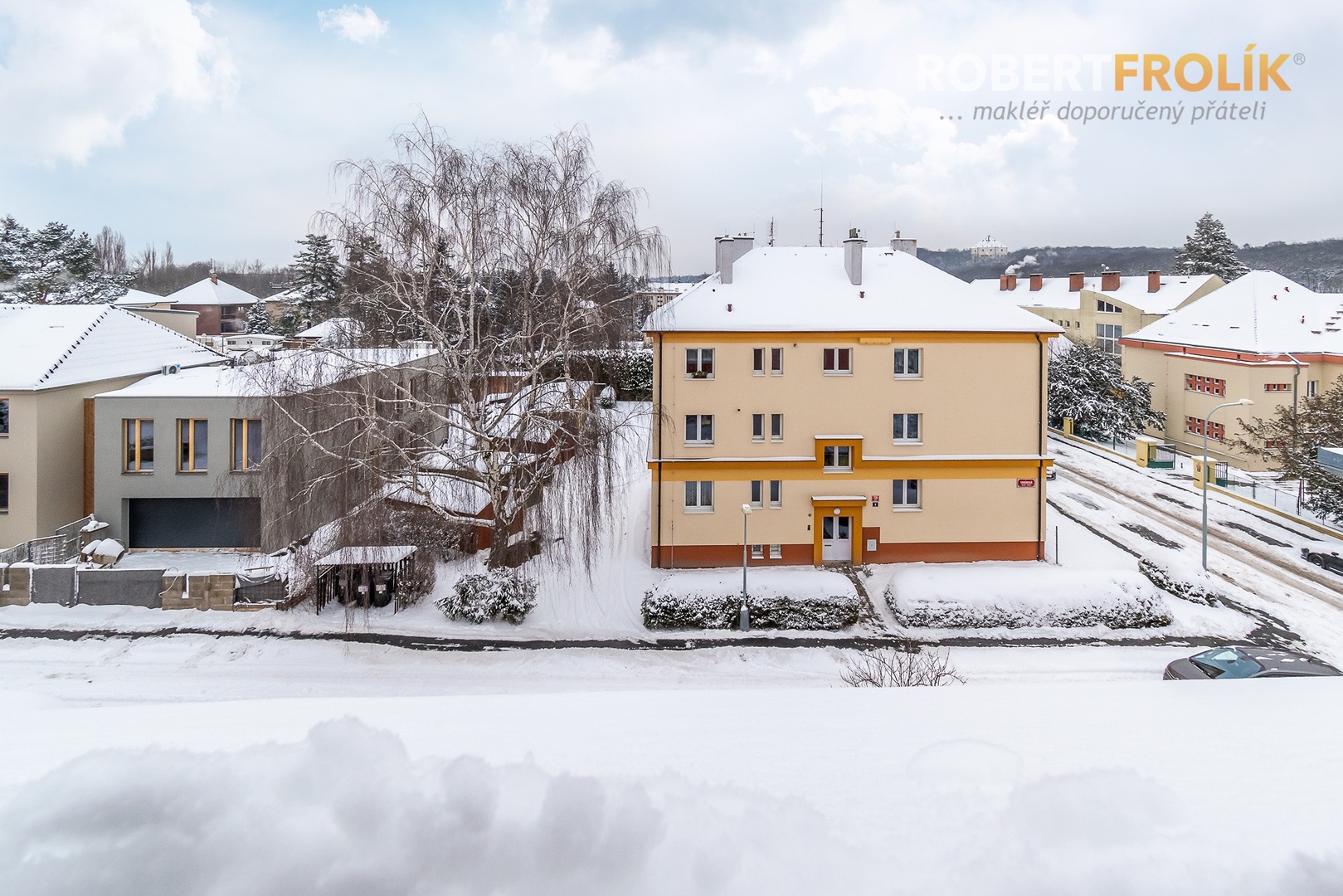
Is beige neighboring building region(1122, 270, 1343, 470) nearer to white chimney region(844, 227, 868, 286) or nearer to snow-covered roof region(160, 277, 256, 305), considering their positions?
white chimney region(844, 227, 868, 286)

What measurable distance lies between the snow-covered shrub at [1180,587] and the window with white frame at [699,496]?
Result: 484 inches

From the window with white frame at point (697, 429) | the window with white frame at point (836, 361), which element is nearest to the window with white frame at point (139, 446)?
the window with white frame at point (697, 429)

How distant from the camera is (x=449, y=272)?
1794cm

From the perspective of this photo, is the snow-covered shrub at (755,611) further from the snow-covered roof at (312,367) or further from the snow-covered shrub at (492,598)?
the snow-covered roof at (312,367)

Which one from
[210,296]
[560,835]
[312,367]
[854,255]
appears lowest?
[560,835]

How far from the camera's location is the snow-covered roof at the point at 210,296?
73500 millimetres

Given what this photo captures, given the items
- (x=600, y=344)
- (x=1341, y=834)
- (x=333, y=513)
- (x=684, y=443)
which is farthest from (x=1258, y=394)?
(x=1341, y=834)

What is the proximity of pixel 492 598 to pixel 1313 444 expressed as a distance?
31.6 meters

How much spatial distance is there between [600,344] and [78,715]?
15.7 m

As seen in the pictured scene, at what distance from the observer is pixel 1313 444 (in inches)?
1176

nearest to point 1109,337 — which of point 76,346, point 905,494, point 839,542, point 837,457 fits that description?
point 905,494

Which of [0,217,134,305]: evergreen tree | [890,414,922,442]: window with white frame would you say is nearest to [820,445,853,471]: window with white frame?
[890,414,922,442]: window with white frame

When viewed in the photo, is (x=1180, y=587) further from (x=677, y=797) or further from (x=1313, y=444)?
(x=677, y=797)

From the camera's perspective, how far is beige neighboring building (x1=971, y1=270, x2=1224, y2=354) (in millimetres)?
54125
